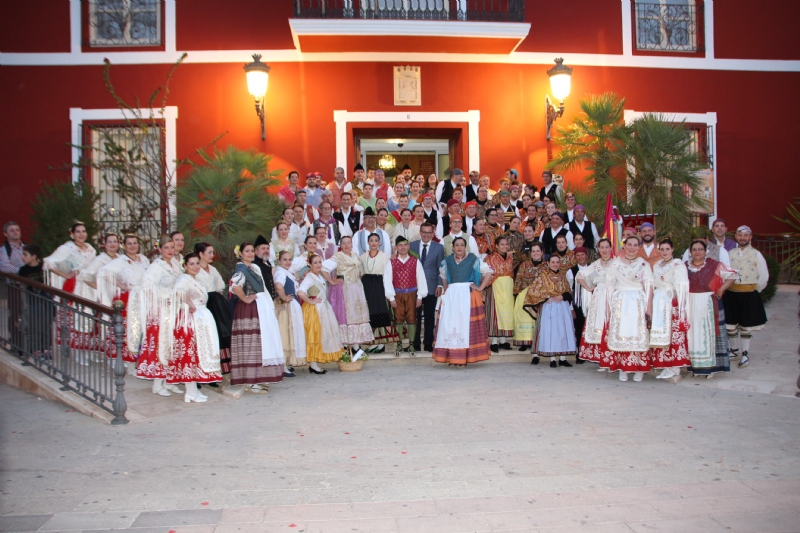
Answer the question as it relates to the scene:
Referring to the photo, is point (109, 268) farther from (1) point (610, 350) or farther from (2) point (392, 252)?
(1) point (610, 350)

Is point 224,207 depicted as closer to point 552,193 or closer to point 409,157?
point 552,193

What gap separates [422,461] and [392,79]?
30.6 feet

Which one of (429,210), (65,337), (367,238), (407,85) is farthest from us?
(407,85)

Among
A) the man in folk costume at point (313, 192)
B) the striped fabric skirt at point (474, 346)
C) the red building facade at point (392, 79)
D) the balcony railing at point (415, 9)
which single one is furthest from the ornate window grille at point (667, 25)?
the striped fabric skirt at point (474, 346)

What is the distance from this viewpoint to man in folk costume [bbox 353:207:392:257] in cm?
980

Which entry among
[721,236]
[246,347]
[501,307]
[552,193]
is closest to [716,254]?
[721,236]

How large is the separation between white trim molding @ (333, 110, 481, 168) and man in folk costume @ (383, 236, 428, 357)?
423 cm

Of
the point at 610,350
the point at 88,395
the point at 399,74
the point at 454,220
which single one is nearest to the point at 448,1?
the point at 399,74

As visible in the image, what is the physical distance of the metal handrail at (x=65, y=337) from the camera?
6.73 metres

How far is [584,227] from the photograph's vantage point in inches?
420

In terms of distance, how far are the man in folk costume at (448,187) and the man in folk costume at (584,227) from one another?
2085 mm

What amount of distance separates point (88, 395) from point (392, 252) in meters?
4.24

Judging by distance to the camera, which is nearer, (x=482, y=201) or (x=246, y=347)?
(x=246, y=347)

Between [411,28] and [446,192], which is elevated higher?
[411,28]
